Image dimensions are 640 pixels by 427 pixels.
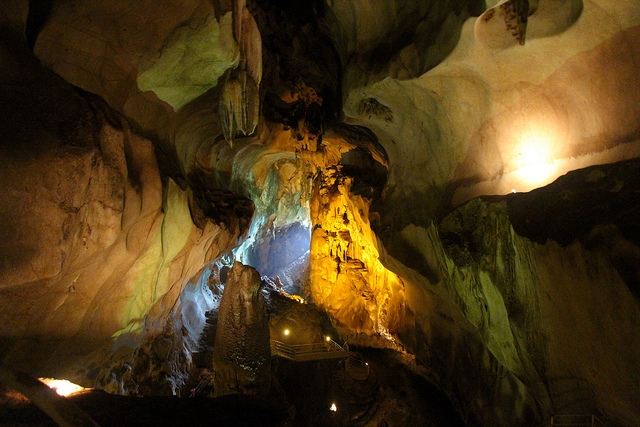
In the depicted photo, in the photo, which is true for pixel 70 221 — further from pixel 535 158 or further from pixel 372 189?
pixel 372 189

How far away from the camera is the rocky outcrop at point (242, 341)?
7.72 meters

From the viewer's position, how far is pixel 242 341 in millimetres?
7883

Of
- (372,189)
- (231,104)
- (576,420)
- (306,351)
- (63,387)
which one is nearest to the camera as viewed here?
(63,387)

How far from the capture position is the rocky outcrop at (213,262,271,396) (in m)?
7.72

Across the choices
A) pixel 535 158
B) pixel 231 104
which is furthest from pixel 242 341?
pixel 535 158

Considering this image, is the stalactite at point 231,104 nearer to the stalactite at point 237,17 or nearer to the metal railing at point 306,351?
the stalactite at point 237,17

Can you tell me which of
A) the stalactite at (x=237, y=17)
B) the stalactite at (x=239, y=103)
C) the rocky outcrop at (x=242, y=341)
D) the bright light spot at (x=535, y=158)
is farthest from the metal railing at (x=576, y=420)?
the stalactite at (x=237, y=17)

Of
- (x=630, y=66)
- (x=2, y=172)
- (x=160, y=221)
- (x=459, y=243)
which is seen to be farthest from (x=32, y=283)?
(x=630, y=66)

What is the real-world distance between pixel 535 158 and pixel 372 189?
572 centimetres

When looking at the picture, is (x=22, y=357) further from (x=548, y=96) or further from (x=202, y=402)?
(x=548, y=96)

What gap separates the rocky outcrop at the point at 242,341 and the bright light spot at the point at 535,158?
577 centimetres

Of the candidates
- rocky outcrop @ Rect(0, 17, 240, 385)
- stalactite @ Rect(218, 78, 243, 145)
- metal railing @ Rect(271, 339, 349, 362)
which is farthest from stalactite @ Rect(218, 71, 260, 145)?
metal railing @ Rect(271, 339, 349, 362)

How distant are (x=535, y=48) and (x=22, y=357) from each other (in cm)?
817

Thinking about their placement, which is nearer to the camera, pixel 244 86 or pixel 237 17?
pixel 237 17
